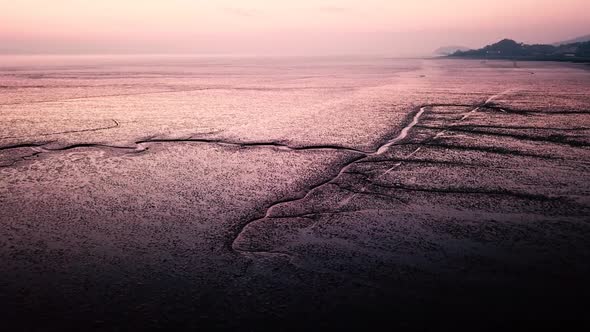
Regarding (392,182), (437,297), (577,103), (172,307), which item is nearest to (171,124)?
(392,182)

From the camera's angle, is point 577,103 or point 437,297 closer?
point 437,297

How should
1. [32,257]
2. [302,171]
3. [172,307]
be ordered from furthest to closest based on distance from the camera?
[302,171] < [32,257] < [172,307]

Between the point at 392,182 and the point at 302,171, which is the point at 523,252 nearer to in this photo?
the point at 392,182

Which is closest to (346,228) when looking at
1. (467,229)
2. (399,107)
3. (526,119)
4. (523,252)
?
(467,229)

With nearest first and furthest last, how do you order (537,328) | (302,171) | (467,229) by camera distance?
(537,328) → (467,229) → (302,171)

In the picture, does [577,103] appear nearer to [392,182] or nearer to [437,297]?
[392,182]

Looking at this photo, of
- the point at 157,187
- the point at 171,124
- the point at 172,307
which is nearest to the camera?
the point at 172,307
